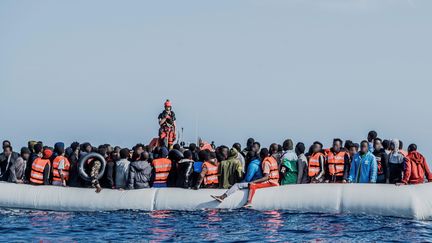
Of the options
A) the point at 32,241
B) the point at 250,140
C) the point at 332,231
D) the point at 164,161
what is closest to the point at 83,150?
the point at 164,161

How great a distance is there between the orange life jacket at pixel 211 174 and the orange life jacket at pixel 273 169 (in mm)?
1408

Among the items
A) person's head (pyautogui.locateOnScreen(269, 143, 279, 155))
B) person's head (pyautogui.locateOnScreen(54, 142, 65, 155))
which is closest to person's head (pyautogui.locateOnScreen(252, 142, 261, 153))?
person's head (pyautogui.locateOnScreen(269, 143, 279, 155))

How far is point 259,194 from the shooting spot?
A: 2014 centimetres

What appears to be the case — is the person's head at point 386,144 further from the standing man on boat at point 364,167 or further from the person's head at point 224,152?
the person's head at point 224,152

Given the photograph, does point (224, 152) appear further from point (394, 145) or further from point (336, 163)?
point (394, 145)

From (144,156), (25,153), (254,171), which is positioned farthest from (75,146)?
(254,171)

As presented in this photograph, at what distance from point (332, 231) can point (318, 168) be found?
3.55m

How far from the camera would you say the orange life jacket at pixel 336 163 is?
2028 cm

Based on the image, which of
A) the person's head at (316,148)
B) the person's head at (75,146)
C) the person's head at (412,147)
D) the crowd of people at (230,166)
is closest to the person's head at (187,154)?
the crowd of people at (230,166)

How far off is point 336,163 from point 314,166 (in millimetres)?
572

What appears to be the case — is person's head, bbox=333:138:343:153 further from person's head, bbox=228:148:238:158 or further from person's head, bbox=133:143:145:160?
person's head, bbox=133:143:145:160

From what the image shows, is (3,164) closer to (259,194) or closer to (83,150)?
(83,150)

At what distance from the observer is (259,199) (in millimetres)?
20078

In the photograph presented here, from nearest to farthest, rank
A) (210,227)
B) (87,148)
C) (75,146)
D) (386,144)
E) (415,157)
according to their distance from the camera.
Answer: (210,227) < (415,157) < (386,144) < (87,148) < (75,146)
